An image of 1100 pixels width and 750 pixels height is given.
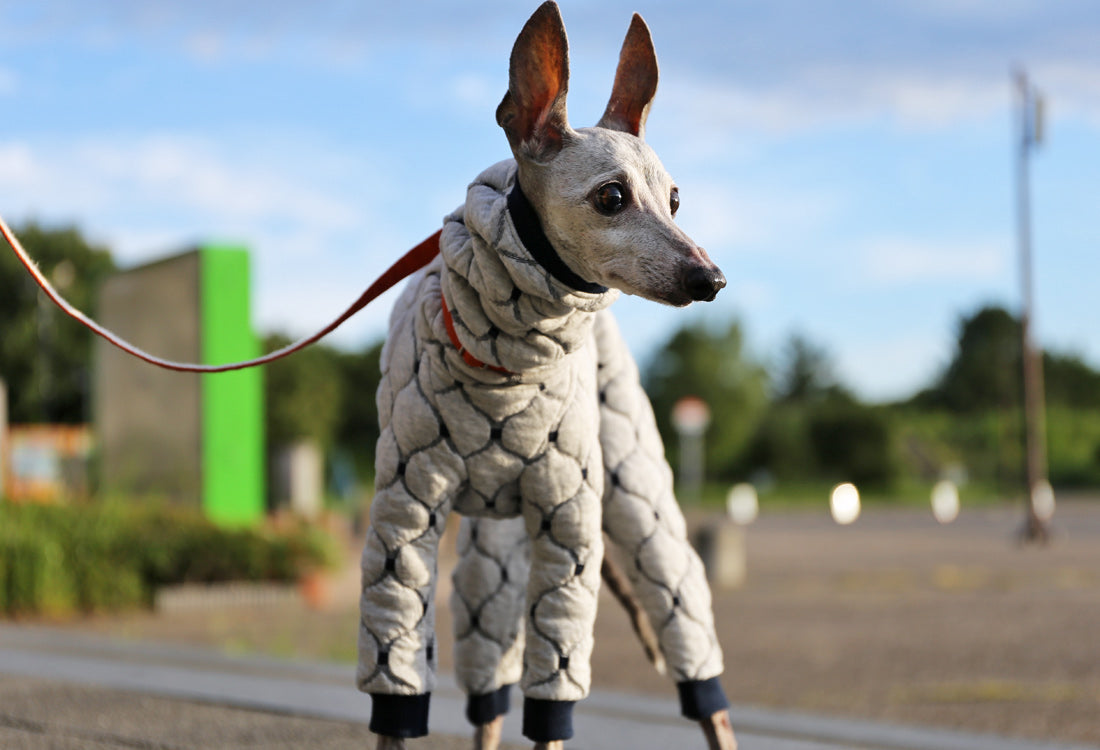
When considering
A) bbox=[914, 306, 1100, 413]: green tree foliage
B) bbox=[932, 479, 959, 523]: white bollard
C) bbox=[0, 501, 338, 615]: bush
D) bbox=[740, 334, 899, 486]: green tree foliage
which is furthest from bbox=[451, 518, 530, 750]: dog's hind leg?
bbox=[914, 306, 1100, 413]: green tree foliage

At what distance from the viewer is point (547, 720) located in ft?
9.93

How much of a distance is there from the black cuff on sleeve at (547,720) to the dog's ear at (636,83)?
54.1 inches

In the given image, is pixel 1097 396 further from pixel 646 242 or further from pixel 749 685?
pixel 646 242

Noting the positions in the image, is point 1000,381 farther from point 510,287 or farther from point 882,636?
point 510,287

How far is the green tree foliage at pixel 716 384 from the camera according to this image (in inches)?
2147

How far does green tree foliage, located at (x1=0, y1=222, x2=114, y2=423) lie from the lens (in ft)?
124

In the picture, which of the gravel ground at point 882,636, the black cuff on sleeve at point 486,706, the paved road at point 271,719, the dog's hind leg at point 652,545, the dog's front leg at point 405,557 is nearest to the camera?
the dog's front leg at point 405,557

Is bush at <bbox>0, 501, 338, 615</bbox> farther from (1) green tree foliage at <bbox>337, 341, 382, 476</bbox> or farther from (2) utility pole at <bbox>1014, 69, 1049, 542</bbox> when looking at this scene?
(1) green tree foliage at <bbox>337, 341, 382, 476</bbox>

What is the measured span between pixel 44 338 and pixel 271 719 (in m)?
35.5

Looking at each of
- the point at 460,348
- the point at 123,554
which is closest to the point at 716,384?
the point at 123,554

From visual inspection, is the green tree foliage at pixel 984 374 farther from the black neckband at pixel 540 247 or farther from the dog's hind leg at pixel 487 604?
the black neckband at pixel 540 247

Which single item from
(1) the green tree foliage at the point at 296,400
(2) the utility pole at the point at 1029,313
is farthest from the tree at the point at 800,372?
(2) the utility pole at the point at 1029,313

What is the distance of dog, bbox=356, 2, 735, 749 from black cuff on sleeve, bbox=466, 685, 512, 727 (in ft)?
0.15

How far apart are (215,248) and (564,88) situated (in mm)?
11142
